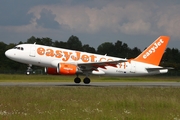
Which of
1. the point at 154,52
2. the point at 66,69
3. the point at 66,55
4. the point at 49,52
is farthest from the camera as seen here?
the point at 154,52

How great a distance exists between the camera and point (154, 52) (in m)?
43.1

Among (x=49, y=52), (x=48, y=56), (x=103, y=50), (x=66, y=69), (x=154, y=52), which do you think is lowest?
(x=66, y=69)

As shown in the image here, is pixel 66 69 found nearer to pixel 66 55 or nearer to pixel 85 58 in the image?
pixel 66 55

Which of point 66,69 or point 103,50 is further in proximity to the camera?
point 103,50

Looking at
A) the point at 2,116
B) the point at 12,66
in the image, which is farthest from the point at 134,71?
the point at 12,66

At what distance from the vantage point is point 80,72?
3744 centimetres

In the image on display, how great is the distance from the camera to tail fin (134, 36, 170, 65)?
42844 mm

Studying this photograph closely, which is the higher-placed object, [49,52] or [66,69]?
[49,52]

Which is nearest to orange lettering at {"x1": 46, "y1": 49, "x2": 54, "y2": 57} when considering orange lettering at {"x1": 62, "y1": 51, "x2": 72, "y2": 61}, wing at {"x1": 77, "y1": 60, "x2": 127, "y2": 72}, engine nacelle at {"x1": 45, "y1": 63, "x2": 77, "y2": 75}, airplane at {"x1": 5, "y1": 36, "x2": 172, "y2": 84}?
airplane at {"x1": 5, "y1": 36, "x2": 172, "y2": 84}

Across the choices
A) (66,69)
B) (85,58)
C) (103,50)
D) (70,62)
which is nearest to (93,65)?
(85,58)

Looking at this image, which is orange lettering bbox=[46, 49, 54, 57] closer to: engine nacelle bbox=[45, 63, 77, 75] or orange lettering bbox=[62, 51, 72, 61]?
orange lettering bbox=[62, 51, 72, 61]

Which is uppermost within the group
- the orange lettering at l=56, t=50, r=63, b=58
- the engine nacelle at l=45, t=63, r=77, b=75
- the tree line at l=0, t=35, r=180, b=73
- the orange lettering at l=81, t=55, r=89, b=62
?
the tree line at l=0, t=35, r=180, b=73

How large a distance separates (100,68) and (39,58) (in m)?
6.76

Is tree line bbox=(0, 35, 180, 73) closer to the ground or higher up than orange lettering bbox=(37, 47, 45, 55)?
higher up
